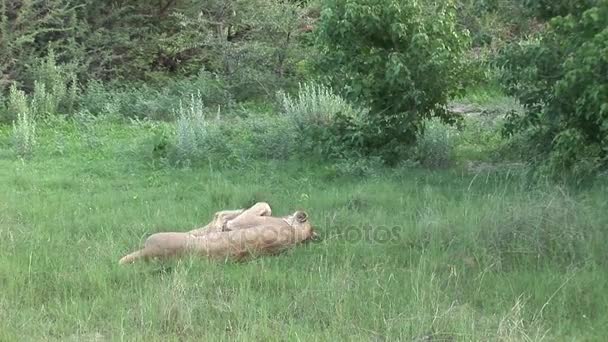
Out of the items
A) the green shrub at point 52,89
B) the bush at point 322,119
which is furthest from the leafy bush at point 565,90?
the green shrub at point 52,89

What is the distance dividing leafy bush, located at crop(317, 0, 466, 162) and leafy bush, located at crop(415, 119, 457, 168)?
0.16m

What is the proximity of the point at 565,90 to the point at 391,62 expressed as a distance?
247cm

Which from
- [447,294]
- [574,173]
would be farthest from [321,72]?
[447,294]

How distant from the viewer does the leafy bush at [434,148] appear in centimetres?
991

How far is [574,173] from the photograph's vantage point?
758cm

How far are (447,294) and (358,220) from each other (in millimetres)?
1865

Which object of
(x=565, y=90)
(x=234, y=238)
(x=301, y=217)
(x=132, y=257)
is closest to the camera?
(x=132, y=257)

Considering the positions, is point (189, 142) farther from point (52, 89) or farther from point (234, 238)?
point (52, 89)

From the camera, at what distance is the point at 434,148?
9.98 meters

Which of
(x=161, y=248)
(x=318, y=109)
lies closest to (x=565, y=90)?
(x=161, y=248)

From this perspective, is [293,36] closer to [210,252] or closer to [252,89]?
[252,89]

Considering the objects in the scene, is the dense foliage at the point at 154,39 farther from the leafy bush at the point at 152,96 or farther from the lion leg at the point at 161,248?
the lion leg at the point at 161,248

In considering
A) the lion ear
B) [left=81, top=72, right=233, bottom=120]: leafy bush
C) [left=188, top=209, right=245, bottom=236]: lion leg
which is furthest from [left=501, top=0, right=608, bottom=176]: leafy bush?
[left=81, top=72, right=233, bottom=120]: leafy bush

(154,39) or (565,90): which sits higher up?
(154,39)
